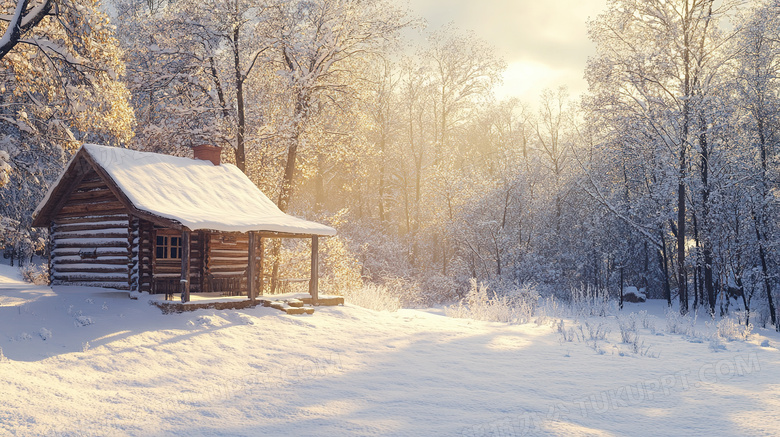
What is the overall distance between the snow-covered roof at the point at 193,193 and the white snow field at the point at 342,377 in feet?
7.40

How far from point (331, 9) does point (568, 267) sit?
18479mm

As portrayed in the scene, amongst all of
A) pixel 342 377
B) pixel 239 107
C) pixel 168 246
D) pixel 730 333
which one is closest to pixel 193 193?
pixel 168 246

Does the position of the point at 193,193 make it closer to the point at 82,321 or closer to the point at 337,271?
the point at 82,321

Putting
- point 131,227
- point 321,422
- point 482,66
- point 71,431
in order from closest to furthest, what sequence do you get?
point 71,431 < point 321,422 < point 131,227 < point 482,66

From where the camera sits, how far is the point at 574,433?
18.7 feet

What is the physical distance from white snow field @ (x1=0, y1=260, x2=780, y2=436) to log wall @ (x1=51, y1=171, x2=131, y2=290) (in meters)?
1.79

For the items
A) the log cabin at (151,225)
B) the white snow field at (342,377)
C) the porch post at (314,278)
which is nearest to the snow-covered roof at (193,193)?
the log cabin at (151,225)

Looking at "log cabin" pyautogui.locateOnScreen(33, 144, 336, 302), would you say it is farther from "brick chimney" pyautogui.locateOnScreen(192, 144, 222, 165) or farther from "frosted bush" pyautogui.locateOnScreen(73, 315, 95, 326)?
"frosted bush" pyautogui.locateOnScreen(73, 315, 95, 326)

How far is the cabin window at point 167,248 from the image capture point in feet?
49.6

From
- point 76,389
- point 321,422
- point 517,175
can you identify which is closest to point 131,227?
point 76,389

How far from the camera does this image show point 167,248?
15.2 metres

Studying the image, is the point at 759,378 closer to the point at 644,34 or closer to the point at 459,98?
A: the point at 644,34

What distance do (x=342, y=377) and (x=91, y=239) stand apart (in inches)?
416

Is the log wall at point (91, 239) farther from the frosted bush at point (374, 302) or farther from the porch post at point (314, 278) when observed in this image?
the frosted bush at point (374, 302)
